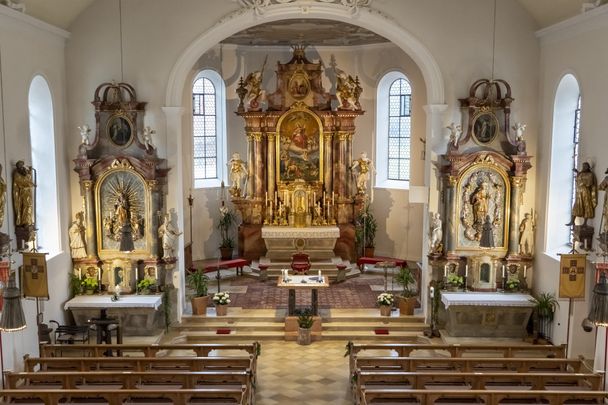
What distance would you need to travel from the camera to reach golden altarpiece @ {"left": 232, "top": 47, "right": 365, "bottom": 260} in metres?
22.5

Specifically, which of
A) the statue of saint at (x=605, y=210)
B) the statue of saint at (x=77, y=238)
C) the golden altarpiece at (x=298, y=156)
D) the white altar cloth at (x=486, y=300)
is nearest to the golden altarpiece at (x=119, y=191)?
the statue of saint at (x=77, y=238)

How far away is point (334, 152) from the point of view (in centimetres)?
2286

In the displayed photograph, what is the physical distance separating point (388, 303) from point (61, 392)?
931 centimetres

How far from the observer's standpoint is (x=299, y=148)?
75.2 feet

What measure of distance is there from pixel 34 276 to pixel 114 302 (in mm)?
2980

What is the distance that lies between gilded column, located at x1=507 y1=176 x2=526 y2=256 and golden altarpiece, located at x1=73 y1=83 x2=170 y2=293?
Answer: 29.4 ft

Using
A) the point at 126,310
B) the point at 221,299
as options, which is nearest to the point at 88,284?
the point at 126,310

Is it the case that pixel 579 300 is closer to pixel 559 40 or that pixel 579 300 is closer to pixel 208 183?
pixel 559 40

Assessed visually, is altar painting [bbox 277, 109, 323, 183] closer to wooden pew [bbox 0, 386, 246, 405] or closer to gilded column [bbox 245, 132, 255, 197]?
gilded column [bbox 245, 132, 255, 197]

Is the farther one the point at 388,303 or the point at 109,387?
the point at 388,303

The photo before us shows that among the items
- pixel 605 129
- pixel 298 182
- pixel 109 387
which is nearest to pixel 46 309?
pixel 109 387

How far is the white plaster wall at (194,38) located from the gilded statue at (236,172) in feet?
18.5

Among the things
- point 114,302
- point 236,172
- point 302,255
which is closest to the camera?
point 114,302

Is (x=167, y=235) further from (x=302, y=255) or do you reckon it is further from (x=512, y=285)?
(x=512, y=285)
